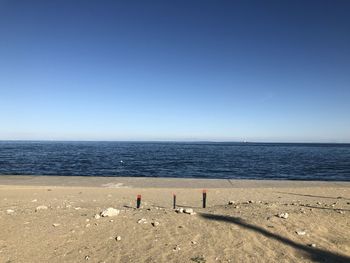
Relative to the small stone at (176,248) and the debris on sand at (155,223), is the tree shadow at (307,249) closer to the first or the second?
the debris on sand at (155,223)

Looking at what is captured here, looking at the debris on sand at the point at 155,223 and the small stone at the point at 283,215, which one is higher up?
the small stone at the point at 283,215

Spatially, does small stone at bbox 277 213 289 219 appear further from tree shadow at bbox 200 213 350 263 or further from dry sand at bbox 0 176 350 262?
tree shadow at bbox 200 213 350 263

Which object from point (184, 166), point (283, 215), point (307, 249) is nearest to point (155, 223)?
point (283, 215)

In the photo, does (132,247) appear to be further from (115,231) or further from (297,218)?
(297,218)

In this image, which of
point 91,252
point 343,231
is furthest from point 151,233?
point 343,231

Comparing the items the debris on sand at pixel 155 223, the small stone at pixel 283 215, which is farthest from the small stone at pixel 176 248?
the small stone at pixel 283 215

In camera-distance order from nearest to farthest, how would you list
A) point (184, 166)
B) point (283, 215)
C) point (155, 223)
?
point (155, 223) < point (283, 215) < point (184, 166)

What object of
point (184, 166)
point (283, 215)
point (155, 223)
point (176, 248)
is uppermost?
point (283, 215)

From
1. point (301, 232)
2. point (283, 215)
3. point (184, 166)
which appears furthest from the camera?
point (184, 166)

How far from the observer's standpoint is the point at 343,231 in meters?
9.10

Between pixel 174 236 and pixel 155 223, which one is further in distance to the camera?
pixel 155 223

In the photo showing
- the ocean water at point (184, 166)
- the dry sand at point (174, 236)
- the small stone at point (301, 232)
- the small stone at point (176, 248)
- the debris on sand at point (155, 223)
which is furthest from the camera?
the ocean water at point (184, 166)

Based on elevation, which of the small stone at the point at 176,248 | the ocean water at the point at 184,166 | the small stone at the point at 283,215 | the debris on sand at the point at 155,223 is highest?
the small stone at the point at 283,215

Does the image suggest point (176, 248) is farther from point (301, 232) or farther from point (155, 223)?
point (301, 232)
